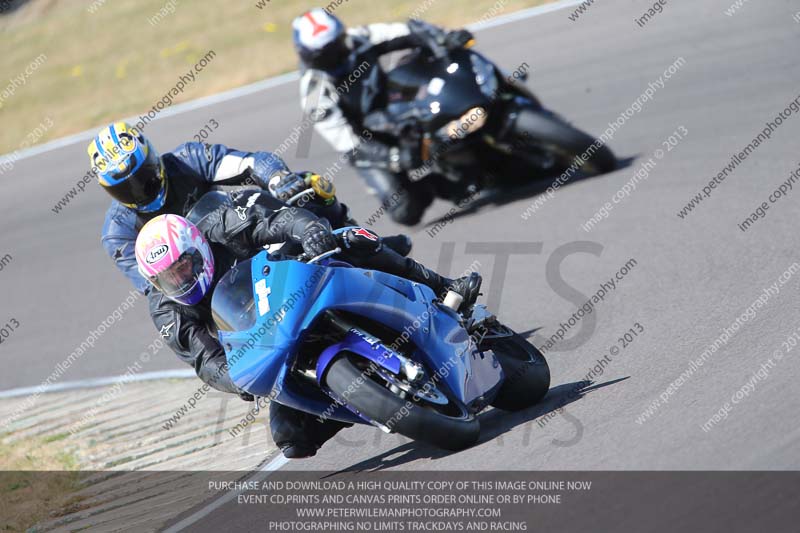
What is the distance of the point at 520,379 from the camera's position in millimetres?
6410

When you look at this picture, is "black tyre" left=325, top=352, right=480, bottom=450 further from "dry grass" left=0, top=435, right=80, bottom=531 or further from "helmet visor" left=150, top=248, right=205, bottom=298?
"dry grass" left=0, top=435, right=80, bottom=531

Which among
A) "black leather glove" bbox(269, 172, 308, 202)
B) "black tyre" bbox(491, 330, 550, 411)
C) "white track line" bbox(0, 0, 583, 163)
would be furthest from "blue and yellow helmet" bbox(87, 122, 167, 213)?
"white track line" bbox(0, 0, 583, 163)

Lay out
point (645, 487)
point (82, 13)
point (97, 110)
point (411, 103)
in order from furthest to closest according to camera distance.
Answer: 1. point (82, 13)
2. point (97, 110)
3. point (411, 103)
4. point (645, 487)

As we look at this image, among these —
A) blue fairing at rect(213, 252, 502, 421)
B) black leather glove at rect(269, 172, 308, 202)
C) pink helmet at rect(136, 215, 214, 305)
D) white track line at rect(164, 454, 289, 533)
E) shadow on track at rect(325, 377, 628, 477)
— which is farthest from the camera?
black leather glove at rect(269, 172, 308, 202)

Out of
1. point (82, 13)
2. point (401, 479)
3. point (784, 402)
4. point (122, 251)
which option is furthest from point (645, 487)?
point (82, 13)

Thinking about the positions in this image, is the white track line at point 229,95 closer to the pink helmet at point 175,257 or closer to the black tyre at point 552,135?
the black tyre at point 552,135

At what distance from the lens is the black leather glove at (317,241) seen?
5.83m

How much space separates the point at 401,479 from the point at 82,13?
69.1 ft

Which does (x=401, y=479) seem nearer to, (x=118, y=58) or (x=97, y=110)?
(x=97, y=110)

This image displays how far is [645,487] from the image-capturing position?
15.6 ft

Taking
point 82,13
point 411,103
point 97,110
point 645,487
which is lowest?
point 82,13

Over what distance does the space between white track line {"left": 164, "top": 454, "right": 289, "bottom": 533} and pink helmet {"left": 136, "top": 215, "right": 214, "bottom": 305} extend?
1.35 m

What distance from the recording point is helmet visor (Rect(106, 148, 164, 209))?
7.21m

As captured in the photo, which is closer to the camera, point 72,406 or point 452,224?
point 72,406
